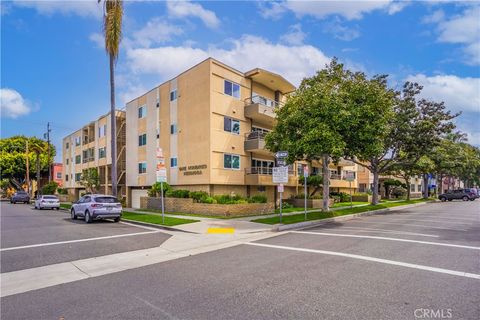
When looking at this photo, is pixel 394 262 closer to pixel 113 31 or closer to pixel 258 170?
pixel 258 170

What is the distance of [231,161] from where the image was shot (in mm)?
25578

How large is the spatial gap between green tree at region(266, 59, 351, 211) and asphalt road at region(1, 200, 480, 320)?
984cm

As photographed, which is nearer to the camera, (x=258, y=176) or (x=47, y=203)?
(x=258, y=176)

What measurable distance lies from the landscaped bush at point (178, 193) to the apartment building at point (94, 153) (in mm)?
13371

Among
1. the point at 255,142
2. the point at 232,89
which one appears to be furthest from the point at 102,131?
the point at 255,142

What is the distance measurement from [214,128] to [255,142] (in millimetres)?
3807

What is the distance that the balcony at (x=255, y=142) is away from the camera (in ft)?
84.9

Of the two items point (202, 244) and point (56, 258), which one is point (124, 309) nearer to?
point (56, 258)

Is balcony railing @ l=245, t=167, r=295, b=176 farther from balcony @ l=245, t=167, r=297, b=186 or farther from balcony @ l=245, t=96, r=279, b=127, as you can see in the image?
balcony @ l=245, t=96, r=279, b=127

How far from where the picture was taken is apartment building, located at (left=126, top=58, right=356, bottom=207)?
24.4 m

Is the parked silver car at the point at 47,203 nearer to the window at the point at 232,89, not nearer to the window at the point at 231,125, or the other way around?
the window at the point at 231,125

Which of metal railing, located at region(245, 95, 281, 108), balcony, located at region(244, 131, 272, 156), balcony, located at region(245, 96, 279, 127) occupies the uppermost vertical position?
metal railing, located at region(245, 95, 281, 108)

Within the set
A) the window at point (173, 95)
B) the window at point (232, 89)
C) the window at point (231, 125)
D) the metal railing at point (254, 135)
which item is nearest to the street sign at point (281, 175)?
the window at point (231, 125)

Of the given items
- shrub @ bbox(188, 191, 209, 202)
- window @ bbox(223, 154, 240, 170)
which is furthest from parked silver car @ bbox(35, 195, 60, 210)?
window @ bbox(223, 154, 240, 170)
